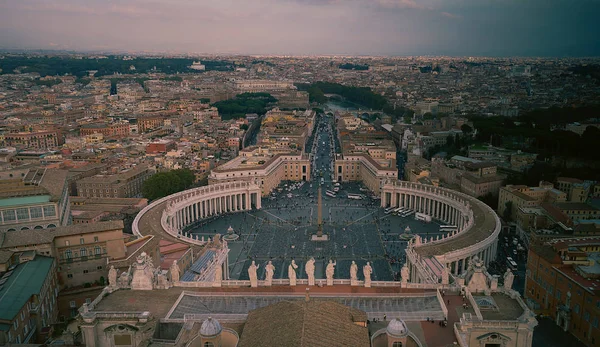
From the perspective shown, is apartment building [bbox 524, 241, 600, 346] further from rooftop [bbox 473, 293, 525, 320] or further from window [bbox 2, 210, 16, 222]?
window [bbox 2, 210, 16, 222]

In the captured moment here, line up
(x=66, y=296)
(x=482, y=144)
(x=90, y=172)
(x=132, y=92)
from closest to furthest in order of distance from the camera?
(x=66, y=296) < (x=90, y=172) < (x=482, y=144) < (x=132, y=92)

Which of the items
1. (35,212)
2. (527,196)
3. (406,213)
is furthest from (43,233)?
(527,196)

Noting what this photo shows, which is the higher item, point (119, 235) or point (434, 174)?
point (119, 235)

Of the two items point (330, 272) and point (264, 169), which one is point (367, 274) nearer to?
point (330, 272)

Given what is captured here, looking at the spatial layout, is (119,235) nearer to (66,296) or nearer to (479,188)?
(66,296)

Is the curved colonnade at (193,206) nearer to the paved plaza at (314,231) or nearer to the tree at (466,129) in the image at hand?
the paved plaza at (314,231)

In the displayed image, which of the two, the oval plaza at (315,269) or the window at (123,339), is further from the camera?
the window at (123,339)

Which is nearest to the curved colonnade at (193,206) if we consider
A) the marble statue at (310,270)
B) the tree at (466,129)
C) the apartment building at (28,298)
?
the apartment building at (28,298)

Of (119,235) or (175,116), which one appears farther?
(175,116)

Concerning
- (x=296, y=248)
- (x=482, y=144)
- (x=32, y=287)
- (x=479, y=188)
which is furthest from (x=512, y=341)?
(x=482, y=144)
